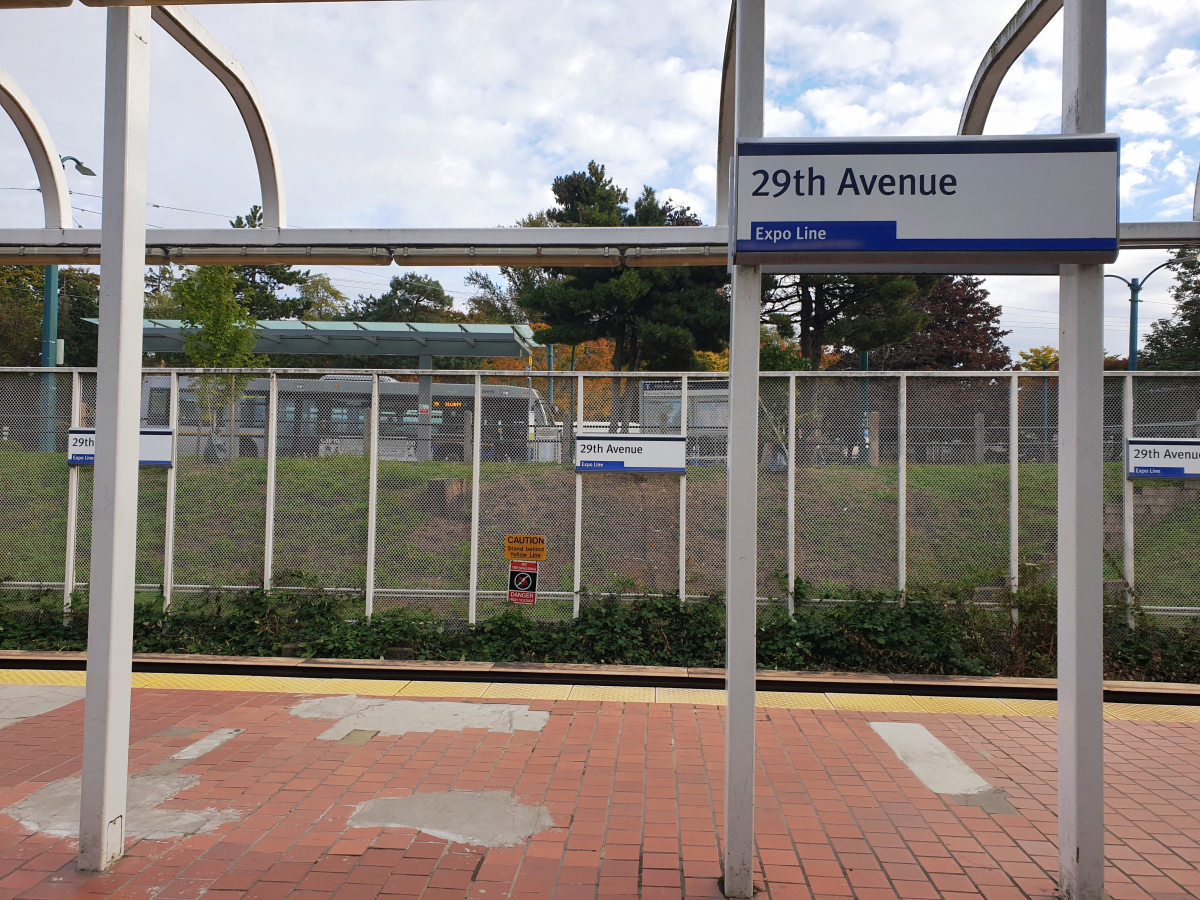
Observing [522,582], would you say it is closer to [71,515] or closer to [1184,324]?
[71,515]

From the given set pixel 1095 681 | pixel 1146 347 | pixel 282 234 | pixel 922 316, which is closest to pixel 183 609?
pixel 282 234

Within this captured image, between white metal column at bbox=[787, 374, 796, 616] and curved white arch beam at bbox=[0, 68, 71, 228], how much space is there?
6804 millimetres

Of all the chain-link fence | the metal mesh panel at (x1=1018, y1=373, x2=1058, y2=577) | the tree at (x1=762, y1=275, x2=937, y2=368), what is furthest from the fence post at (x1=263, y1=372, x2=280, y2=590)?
the tree at (x1=762, y1=275, x2=937, y2=368)

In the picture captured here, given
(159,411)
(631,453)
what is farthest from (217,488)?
(631,453)

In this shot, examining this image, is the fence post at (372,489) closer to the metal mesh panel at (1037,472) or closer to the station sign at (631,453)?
the station sign at (631,453)

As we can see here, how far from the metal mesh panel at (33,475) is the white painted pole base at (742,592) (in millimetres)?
7911

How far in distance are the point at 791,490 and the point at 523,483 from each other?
2689 mm

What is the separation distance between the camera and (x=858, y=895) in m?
3.50

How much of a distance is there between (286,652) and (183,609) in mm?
1379

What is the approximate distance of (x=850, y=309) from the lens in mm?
24000

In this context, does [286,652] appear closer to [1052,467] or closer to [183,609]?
[183,609]

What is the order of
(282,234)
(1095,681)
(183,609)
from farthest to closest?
1. (183,609)
2. (282,234)
3. (1095,681)

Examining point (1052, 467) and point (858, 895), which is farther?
point (1052, 467)

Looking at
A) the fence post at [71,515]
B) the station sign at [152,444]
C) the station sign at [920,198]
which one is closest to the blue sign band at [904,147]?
the station sign at [920,198]
